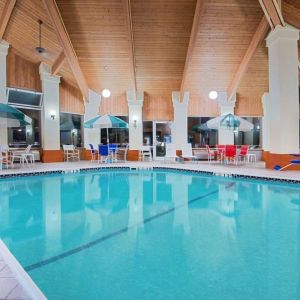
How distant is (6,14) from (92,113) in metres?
5.28

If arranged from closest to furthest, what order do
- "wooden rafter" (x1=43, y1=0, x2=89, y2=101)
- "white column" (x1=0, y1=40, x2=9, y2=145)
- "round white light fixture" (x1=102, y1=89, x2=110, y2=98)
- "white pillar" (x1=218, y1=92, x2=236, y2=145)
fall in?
"wooden rafter" (x1=43, y1=0, x2=89, y2=101) < "white column" (x1=0, y1=40, x2=9, y2=145) < "round white light fixture" (x1=102, y1=89, x2=110, y2=98) < "white pillar" (x1=218, y1=92, x2=236, y2=145)

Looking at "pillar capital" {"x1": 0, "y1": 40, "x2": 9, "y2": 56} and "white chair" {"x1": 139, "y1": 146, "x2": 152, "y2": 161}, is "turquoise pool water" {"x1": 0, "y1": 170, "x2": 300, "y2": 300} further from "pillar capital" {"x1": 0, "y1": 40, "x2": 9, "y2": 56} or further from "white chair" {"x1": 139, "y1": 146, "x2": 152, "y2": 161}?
"pillar capital" {"x1": 0, "y1": 40, "x2": 9, "y2": 56}

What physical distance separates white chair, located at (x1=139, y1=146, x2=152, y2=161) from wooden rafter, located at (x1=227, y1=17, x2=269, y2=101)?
4.42 m

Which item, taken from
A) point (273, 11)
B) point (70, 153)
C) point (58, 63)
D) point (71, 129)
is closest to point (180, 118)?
point (71, 129)

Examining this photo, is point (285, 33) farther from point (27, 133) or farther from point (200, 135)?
point (27, 133)

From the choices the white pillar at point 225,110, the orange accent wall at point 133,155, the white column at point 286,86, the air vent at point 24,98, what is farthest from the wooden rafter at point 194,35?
the air vent at point 24,98

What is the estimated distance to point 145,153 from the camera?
13344 millimetres

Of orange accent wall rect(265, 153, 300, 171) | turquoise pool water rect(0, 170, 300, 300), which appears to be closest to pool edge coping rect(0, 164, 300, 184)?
turquoise pool water rect(0, 170, 300, 300)

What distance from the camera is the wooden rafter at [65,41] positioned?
8461 millimetres

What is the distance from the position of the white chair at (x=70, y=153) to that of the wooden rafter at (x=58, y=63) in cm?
311

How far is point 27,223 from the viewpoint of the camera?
168 inches

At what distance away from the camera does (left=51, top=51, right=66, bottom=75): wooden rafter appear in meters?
10.8

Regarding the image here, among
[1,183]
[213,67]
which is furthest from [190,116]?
[1,183]

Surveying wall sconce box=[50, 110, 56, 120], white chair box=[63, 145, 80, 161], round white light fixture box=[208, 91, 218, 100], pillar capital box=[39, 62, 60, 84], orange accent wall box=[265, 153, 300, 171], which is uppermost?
pillar capital box=[39, 62, 60, 84]
